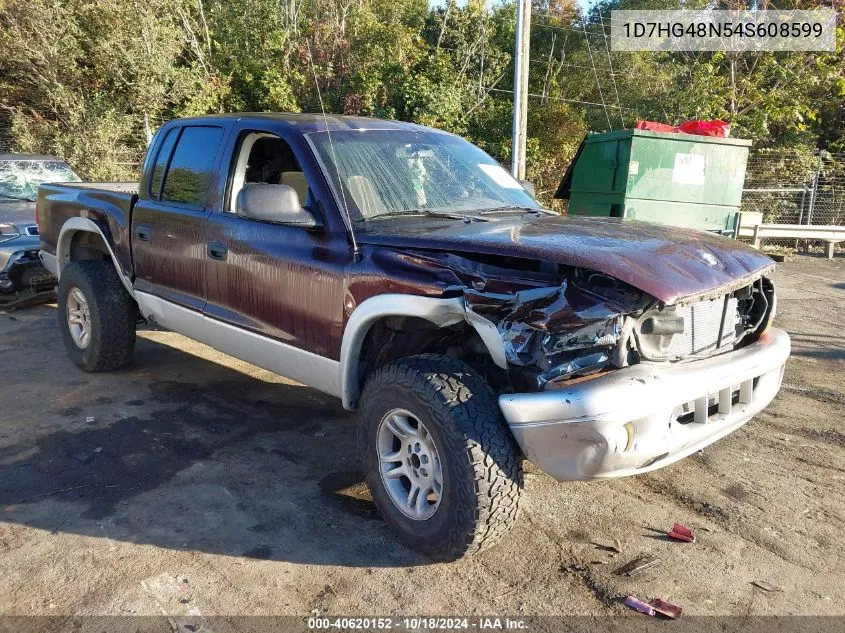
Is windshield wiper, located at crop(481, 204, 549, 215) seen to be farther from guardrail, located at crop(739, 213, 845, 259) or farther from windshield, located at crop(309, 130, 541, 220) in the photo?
guardrail, located at crop(739, 213, 845, 259)

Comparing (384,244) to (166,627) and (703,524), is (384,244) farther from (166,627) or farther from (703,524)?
(703,524)

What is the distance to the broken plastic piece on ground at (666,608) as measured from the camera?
262cm

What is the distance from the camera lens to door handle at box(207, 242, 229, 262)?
401cm

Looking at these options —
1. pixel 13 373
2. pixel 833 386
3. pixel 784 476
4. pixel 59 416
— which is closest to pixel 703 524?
pixel 784 476

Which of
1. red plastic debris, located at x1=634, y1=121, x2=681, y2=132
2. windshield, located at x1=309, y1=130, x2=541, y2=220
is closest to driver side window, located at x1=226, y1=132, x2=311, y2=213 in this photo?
windshield, located at x1=309, y1=130, x2=541, y2=220

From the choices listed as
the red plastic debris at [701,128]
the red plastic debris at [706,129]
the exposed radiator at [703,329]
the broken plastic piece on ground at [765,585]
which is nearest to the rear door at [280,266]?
the exposed radiator at [703,329]

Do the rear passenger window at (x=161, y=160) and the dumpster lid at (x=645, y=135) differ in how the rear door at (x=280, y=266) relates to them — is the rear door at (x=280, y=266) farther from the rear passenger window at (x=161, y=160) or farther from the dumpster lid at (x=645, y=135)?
the dumpster lid at (x=645, y=135)

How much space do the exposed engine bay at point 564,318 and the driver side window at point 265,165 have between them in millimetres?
1735

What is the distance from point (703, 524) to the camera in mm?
3299

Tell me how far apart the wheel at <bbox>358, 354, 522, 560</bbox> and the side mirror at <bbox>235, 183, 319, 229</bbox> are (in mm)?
927

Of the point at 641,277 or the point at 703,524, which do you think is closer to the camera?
the point at 641,277

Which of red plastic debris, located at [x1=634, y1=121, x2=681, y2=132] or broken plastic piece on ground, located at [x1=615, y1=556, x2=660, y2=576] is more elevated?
red plastic debris, located at [x1=634, y1=121, x2=681, y2=132]

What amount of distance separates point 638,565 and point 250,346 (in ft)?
7.66

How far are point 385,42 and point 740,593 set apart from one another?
63.2 feet
